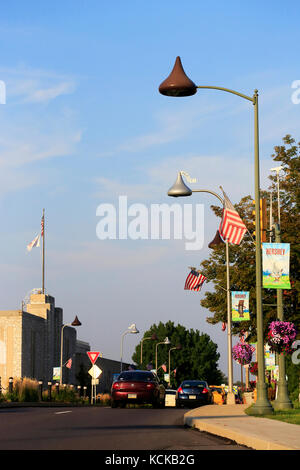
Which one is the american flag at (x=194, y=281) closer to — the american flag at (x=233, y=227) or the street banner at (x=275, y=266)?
the american flag at (x=233, y=227)

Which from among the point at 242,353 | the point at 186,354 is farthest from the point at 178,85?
the point at 186,354

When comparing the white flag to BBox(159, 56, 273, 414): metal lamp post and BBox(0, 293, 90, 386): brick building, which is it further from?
BBox(159, 56, 273, 414): metal lamp post

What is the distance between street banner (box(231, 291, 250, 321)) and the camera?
39.5 m

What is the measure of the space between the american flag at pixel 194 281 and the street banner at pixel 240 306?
11.1 ft

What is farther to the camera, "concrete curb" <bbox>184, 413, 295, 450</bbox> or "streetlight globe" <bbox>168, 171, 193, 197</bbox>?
"streetlight globe" <bbox>168, 171, 193, 197</bbox>

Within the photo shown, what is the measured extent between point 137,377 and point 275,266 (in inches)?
257

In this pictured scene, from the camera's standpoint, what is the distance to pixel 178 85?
21469 mm

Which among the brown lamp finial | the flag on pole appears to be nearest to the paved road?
the brown lamp finial

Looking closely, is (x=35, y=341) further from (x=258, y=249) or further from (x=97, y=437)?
(x=97, y=437)

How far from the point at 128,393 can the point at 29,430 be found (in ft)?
43.4

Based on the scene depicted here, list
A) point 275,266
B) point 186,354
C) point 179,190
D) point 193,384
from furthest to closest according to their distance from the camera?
point 186,354
point 193,384
point 275,266
point 179,190

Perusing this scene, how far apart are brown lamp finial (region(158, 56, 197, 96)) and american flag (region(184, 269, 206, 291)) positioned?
2193 cm

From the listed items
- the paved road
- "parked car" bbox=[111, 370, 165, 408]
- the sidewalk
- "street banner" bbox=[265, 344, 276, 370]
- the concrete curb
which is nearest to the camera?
the sidewalk

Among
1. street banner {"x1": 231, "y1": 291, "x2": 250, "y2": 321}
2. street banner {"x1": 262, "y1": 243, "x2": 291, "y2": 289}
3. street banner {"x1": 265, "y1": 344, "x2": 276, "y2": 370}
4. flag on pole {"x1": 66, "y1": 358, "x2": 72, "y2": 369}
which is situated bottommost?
flag on pole {"x1": 66, "y1": 358, "x2": 72, "y2": 369}
